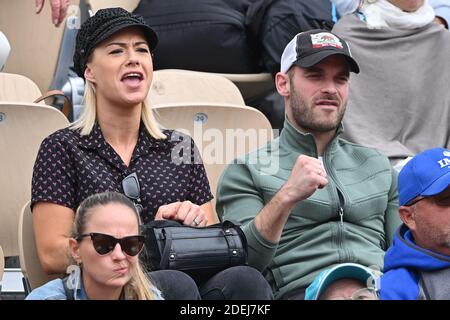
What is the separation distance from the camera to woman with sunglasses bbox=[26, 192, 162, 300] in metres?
3.68

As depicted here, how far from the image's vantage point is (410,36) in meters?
5.91

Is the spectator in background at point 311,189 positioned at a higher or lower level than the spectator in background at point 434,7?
lower

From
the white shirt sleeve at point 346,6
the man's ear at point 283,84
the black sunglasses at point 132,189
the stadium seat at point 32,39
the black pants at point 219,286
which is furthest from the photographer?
the stadium seat at point 32,39

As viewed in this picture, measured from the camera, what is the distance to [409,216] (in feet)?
13.3

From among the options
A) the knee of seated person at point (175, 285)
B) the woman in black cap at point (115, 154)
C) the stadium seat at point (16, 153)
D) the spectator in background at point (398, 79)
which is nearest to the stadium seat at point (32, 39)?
the stadium seat at point (16, 153)

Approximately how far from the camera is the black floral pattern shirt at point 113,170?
168 inches

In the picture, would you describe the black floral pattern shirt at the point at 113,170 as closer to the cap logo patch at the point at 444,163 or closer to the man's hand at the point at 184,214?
the man's hand at the point at 184,214

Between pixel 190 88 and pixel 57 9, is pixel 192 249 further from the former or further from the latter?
pixel 57 9

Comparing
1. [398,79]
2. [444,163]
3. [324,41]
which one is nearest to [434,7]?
[398,79]

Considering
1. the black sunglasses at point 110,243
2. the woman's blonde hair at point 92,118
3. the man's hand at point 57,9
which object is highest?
the man's hand at point 57,9

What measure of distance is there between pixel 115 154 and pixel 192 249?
63 centimetres

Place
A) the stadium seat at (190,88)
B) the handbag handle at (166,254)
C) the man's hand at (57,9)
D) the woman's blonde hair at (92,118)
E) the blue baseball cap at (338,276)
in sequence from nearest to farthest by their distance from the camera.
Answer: the blue baseball cap at (338,276) → the handbag handle at (166,254) → the woman's blonde hair at (92,118) → the stadium seat at (190,88) → the man's hand at (57,9)
